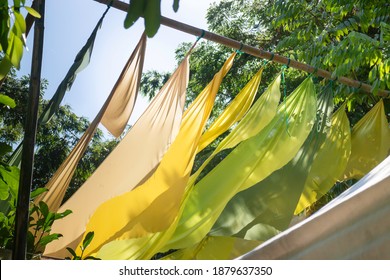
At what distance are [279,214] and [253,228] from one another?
134 mm

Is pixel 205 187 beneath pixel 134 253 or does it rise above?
above

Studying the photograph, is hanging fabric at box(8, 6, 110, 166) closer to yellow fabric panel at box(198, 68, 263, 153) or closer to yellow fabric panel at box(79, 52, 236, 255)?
yellow fabric panel at box(79, 52, 236, 255)

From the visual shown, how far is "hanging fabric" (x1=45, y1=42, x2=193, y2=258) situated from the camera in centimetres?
209

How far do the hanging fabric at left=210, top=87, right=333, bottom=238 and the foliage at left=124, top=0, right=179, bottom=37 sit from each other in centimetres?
163

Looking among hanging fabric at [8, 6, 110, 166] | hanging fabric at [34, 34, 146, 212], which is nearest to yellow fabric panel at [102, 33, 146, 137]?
hanging fabric at [34, 34, 146, 212]

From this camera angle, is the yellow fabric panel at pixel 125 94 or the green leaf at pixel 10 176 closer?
the green leaf at pixel 10 176

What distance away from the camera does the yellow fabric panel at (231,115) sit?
2418mm

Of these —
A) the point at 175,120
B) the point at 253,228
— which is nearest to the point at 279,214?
the point at 253,228

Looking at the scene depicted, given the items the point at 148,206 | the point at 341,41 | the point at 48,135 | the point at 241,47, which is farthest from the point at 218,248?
the point at 48,135

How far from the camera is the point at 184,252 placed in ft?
7.26

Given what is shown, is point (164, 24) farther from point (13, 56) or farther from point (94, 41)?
point (13, 56)

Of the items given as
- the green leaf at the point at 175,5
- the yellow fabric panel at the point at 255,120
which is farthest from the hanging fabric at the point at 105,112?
the green leaf at the point at 175,5

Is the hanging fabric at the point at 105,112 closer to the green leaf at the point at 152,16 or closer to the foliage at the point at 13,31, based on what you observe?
the foliage at the point at 13,31

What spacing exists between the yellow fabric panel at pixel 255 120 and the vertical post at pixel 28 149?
150cm
